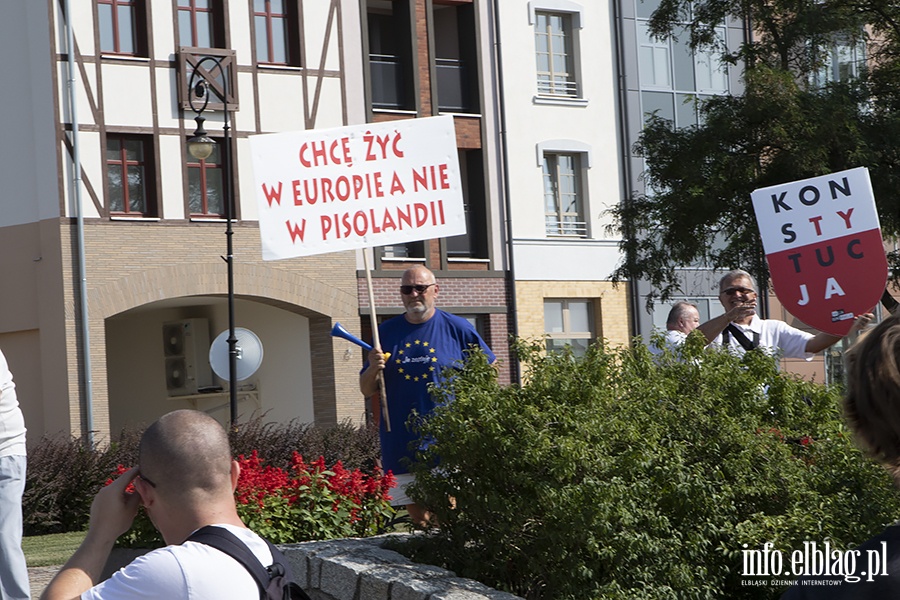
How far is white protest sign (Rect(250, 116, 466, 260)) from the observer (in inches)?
347

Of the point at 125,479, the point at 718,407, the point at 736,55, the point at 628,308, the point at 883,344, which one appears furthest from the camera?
the point at 628,308

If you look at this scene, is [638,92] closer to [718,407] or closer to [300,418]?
[300,418]

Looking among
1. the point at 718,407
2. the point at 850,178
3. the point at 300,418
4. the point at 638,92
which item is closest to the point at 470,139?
the point at 638,92

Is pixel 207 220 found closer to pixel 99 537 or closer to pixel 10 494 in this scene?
pixel 10 494

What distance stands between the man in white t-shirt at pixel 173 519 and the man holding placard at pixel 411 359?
172 inches

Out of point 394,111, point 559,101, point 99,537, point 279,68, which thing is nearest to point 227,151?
point 279,68

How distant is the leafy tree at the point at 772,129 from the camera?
21156 mm

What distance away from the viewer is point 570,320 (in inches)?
1209

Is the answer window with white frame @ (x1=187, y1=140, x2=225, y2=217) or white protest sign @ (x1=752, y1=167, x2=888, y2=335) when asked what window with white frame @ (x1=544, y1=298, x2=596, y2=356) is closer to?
window with white frame @ (x1=187, y1=140, x2=225, y2=217)

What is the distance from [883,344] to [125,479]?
180 cm

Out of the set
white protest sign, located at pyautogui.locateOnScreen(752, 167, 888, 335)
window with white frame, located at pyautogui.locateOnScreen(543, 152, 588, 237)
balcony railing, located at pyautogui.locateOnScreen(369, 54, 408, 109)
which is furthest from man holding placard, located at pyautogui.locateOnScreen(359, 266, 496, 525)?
window with white frame, located at pyautogui.locateOnScreen(543, 152, 588, 237)

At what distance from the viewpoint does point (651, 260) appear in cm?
2339

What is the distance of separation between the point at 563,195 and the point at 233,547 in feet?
91.1

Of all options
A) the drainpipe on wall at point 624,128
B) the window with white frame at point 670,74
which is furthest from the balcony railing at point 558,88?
the window with white frame at point 670,74
